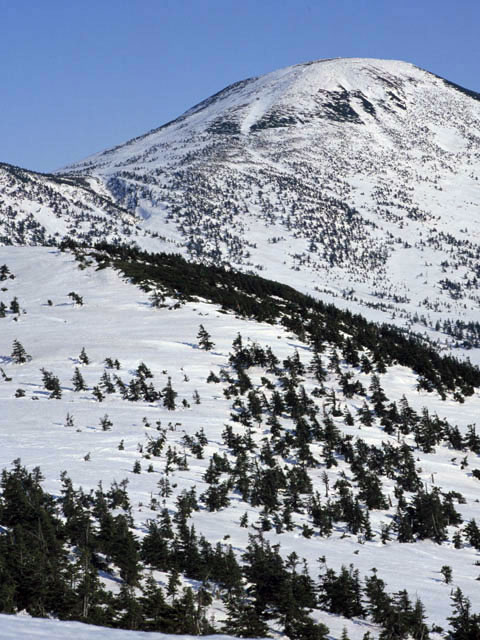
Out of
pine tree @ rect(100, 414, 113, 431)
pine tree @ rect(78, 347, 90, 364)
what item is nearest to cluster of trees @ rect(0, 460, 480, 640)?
pine tree @ rect(100, 414, 113, 431)

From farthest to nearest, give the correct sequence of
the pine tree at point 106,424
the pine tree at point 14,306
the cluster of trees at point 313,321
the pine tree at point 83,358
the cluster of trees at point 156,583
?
the pine tree at point 14,306
the cluster of trees at point 313,321
the pine tree at point 83,358
the pine tree at point 106,424
the cluster of trees at point 156,583

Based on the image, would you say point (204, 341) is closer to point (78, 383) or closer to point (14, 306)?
point (78, 383)

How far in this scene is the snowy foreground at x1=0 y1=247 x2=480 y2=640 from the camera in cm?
5456

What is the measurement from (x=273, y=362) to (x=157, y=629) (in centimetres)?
8485

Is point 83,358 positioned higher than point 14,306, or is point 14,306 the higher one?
point 14,306

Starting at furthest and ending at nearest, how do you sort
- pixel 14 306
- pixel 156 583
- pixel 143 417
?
1. pixel 14 306
2. pixel 143 417
3. pixel 156 583

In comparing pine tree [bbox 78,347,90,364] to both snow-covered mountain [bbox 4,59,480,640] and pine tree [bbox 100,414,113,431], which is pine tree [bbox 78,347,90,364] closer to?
snow-covered mountain [bbox 4,59,480,640]

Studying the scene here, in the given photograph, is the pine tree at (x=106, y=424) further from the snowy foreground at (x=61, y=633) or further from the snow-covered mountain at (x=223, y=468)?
the snowy foreground at (x=61, y=633)

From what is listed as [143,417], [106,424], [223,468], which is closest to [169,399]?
[143,417]

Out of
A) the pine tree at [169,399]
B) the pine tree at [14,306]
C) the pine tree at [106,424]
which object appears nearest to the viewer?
the pine tree at [106,424]

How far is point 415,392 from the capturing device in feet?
402

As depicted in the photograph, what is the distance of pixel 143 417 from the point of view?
91688 mm

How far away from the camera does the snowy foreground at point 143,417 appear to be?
5456cm

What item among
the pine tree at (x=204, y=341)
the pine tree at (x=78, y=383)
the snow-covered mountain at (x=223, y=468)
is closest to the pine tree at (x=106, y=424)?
the snow-covered mountain at (x=223, y=468)
